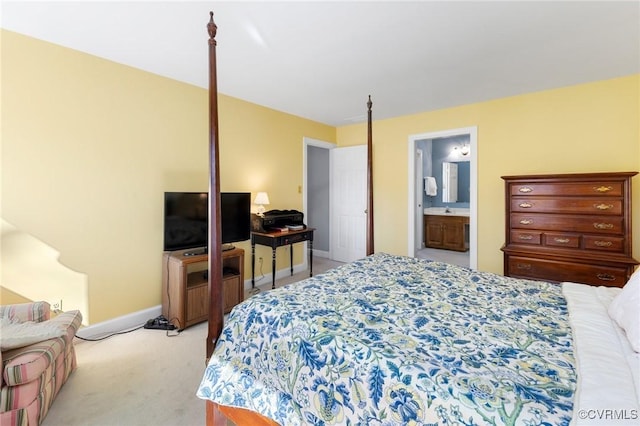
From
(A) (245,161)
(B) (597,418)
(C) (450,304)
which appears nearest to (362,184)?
(A) (245,161)

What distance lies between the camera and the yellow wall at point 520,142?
294cm

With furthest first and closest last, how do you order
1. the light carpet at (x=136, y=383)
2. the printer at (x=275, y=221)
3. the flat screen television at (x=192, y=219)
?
the printer at (x=275, y=221), the flat screen television at (x=192, y=219), the light carpet at (x=136, y=383)

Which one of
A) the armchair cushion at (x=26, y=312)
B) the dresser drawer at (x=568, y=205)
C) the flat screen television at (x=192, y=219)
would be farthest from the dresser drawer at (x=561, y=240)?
the armchair cushion at (x=26, y=312)

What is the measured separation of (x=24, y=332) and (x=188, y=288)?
117 centimetres

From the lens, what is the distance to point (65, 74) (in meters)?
2.33

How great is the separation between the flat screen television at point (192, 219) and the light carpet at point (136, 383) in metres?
0.84

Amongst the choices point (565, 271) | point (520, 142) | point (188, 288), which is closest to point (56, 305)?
point (188, 288)

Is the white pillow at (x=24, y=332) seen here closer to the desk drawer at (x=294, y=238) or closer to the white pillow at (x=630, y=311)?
the desk drawer at (x=294, y=238)

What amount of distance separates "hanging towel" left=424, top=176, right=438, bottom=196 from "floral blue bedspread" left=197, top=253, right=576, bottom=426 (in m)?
4.88

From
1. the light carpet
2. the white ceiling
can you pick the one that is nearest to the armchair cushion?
the light carpet

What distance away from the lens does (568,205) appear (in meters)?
2.79

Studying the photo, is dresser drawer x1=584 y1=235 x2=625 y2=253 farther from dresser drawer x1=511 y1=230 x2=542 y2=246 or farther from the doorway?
the doorway

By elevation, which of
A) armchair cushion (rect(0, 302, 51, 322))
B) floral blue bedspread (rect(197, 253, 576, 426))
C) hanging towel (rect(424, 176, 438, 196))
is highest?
hanging towel (rect(424, 176, 438, 196))

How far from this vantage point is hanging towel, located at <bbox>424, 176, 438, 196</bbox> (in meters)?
6.38
